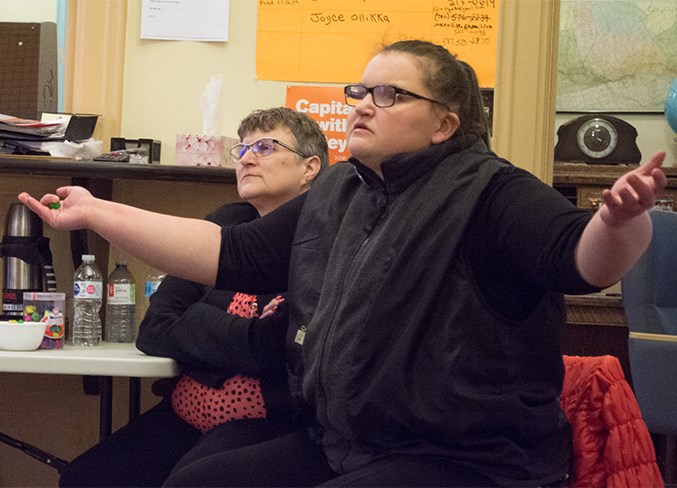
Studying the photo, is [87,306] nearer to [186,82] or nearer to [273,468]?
[186,82]

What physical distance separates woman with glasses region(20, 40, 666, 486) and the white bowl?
66 cm

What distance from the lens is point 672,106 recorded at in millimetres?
4395

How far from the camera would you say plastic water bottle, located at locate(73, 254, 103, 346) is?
2.15 meters

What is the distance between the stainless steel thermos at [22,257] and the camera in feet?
7.30

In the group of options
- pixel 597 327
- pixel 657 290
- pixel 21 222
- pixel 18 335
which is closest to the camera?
pixel 18 335

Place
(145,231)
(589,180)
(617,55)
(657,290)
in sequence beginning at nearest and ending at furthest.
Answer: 1. (145,231)
2. (657,290)
3. (589,180)
4. (617,55)

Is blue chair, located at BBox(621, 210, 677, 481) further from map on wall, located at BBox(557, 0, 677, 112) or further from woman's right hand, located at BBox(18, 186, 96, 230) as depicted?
map on wall, located at BBox(557, 0, 677, 112)

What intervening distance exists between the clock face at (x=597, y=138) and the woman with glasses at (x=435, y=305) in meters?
3.14

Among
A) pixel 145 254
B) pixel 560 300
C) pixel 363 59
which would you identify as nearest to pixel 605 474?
pixel 560 300

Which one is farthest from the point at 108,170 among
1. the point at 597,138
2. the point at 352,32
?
the point at 597,138

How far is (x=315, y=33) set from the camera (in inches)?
90.7

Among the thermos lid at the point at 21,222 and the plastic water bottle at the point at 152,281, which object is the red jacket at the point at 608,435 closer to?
the plastic water bottle at the point at 152,281

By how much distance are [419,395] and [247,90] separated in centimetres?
127

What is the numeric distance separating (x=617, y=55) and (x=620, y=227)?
3.99 meters
